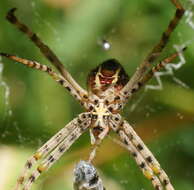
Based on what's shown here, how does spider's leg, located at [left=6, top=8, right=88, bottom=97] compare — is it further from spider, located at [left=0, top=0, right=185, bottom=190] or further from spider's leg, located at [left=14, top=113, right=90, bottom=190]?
spider's leg, located at [left=14, top=113, right=90, bottom=190]

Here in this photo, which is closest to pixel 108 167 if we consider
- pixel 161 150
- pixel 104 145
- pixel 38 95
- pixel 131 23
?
pixel 104 145

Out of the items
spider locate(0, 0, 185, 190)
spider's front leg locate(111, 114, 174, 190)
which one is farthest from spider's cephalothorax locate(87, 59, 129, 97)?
spider's front leg locate(111, 114, 174, 190)

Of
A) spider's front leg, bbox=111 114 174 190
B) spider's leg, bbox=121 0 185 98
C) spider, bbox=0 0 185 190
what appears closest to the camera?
spider's leg, bbox=121 0 185 98

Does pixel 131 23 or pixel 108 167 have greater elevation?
pixel 131 23

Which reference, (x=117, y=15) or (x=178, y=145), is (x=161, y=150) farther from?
(x=117, y=15)

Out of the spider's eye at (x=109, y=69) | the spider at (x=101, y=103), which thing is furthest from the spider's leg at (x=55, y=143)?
the spider's eye at (x=109, y=69)

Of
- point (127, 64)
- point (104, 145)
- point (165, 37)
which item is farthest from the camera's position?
point (127, 64)
